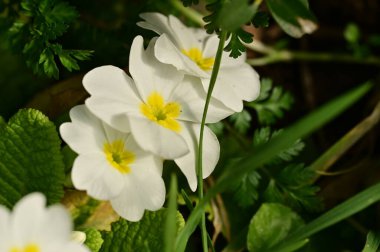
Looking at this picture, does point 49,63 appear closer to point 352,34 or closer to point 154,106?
point 154,106

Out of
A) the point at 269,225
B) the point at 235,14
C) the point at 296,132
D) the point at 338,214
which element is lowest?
the point at 269,225

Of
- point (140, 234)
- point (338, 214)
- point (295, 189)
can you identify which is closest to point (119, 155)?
point (140, 234)

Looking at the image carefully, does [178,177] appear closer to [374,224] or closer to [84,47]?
[84,47]

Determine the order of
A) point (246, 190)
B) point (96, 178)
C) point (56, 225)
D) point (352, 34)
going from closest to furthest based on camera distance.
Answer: point (56, 225) → point (96, 178) → point (246, 190) → point (352, 34)

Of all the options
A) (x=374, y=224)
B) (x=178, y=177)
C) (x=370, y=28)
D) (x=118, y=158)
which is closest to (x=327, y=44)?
(x=370, y=28)

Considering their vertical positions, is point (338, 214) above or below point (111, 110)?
below

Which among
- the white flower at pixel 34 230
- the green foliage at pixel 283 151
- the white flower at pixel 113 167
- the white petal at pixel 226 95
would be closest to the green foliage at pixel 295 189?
the green foliage at pixel 283 151

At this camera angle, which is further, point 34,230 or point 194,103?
point 194,103
